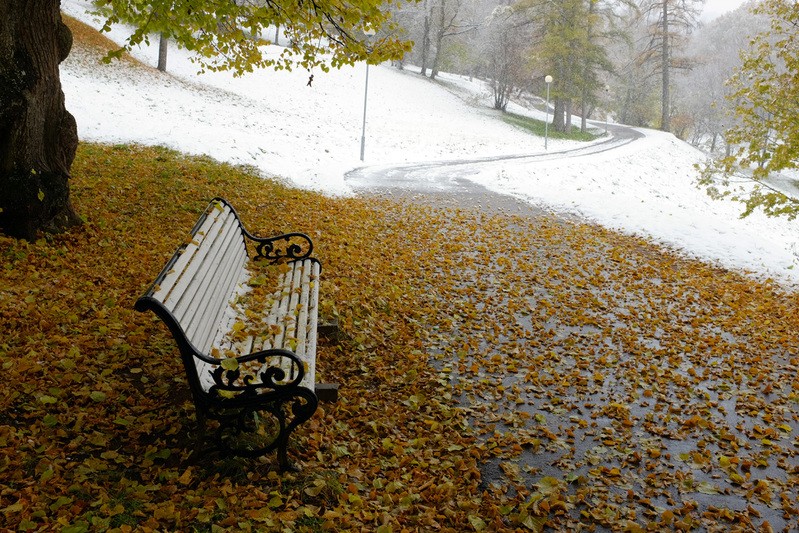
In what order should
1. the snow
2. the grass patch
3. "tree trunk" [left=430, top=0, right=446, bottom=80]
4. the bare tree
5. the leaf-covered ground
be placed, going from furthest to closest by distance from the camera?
"tree trunk" [left=430, top=0, right=446, bottom=80]
the bare tree
the grass patch
the snow
the leaf-covered ground

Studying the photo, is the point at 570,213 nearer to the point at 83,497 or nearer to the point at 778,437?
the point at 778,437

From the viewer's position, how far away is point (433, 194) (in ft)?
46.9

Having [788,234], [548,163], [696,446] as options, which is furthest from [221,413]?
[788,234]

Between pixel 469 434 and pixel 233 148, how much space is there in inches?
432

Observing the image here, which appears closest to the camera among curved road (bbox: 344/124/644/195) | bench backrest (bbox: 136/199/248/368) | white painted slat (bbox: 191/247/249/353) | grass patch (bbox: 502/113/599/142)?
bench backrest (bbox: 136/199/248/368)

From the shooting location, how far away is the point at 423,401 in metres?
4.66

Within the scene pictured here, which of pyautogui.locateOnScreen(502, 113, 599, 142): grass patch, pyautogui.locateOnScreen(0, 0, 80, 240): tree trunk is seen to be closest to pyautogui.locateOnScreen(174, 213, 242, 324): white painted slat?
pyautogui.locateOnScreen(0, 0, 80, 240): tree trunk

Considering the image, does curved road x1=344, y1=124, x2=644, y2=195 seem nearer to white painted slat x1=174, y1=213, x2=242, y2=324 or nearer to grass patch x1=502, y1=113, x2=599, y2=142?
white painted slat x1=174, y1=213, x2=242, y2=324

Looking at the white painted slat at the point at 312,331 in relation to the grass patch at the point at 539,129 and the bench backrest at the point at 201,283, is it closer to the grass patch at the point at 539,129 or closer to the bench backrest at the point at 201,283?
the bench backrest at the point at 201,283

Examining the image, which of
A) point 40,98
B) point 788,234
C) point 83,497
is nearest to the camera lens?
point 83,497

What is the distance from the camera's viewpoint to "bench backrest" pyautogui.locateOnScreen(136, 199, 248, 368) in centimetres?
A: 301

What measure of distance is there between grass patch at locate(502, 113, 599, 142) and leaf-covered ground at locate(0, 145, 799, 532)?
101 ft

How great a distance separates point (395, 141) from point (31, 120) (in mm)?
22585

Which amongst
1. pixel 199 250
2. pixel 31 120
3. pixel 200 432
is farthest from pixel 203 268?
pixel 31 120
